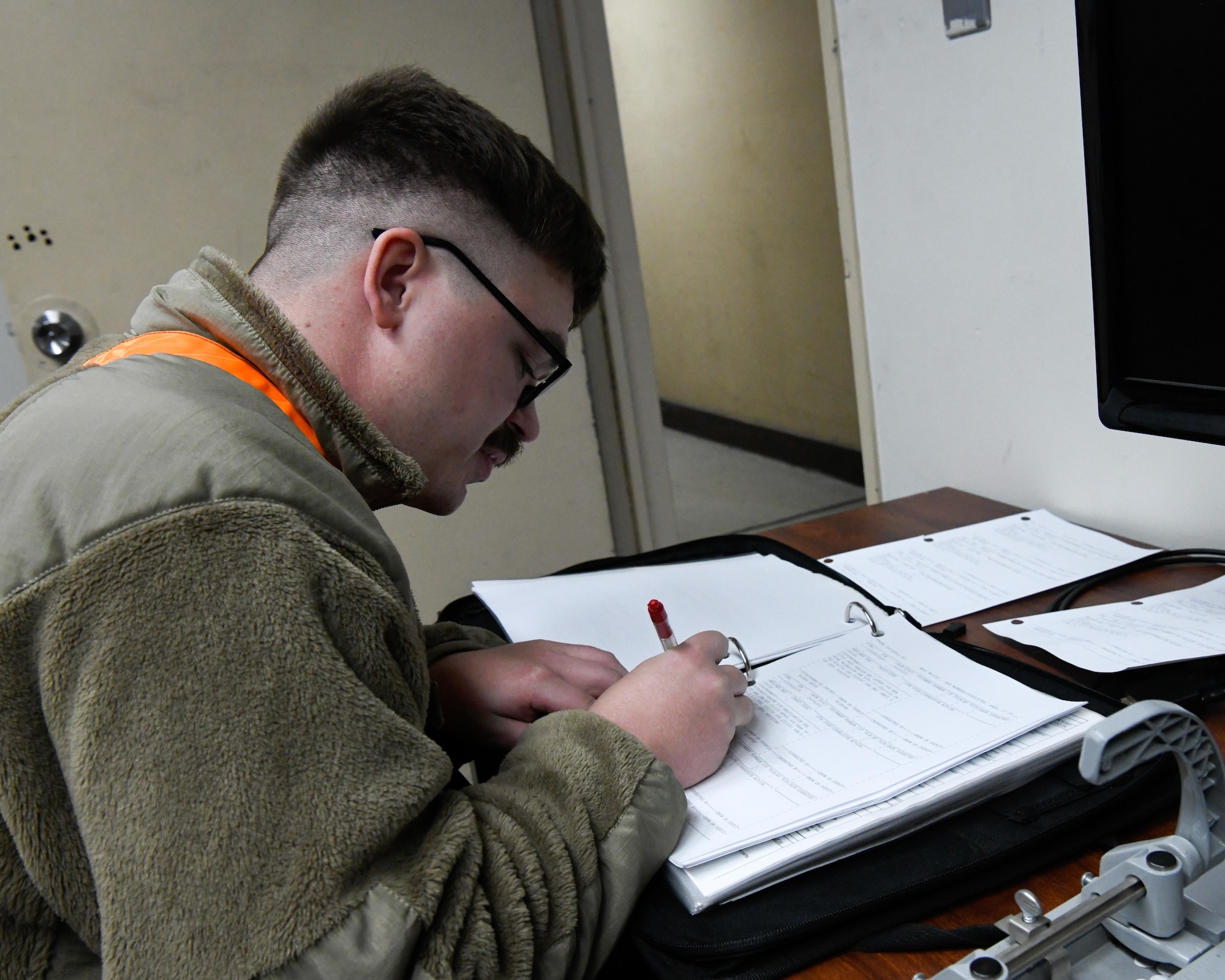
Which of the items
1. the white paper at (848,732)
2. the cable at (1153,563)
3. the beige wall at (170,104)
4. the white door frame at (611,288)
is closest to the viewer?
the white paper at (848,732)

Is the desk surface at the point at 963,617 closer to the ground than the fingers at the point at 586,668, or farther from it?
closer to the ground

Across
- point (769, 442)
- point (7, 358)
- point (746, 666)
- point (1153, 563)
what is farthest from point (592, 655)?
point (769, 442)

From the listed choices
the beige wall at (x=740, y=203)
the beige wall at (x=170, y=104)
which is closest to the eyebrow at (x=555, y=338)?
the beige wall at (x=170, y=104)

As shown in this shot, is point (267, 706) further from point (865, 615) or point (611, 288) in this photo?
point (611, 288)

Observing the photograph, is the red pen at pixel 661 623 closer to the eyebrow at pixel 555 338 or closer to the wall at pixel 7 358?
the eyebrow at pixel 555 338

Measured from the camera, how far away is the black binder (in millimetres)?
527

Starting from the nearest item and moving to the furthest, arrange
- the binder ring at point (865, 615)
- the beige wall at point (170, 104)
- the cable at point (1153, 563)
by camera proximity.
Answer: the binder ring at point (865, 615), the cable at point (1153, 563), the beige wall at point (170, 104)

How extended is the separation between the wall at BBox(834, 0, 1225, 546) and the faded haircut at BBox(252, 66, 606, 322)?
0.59 meters

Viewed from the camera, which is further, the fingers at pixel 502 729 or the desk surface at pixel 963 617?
the fingers at pixel 502 729

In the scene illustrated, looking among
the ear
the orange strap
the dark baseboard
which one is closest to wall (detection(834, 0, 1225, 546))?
the ear

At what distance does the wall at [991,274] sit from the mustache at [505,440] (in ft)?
2.10

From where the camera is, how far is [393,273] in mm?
706

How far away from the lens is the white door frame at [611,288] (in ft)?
6.73

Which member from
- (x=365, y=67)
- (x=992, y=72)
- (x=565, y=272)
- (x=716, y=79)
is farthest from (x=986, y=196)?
(x=716, y=79)
